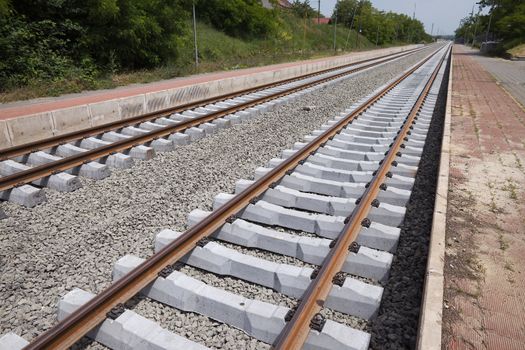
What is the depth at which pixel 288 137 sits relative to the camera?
340 inches

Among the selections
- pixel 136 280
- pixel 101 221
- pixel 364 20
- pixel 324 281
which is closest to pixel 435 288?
pixel 324 281

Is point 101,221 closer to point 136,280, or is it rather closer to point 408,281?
point 136,280

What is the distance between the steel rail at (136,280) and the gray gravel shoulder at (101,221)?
1.47ft

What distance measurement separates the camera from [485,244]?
165 inches

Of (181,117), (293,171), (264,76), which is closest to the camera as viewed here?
(293,171)

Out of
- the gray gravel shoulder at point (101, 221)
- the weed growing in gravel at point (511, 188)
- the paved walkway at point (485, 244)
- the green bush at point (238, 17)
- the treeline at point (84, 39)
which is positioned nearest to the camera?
the paved walkway at point (485, 244)

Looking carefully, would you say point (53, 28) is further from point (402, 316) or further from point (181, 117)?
point (402, 316)

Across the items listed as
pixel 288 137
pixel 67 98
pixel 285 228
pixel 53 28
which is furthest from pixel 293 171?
pixel 53 28

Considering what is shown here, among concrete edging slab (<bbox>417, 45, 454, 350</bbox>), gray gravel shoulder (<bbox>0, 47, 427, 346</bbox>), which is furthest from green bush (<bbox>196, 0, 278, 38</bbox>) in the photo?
concrete edging slab (<bbox>417, 45, 454, 350</bbox>)

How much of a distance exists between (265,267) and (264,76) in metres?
16.1

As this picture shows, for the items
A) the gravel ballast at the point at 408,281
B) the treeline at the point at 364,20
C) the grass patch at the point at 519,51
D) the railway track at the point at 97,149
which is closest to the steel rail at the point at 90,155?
the railway track at the point at 97,149

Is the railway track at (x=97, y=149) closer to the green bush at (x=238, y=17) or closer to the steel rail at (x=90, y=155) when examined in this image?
the steel rail at (x=90, y=155)

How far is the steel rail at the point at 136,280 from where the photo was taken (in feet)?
9.08

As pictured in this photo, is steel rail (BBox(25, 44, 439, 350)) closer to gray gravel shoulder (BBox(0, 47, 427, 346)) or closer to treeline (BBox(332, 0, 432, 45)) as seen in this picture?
gray gravel shoulder (BBox(0, 47, 427, 346))
